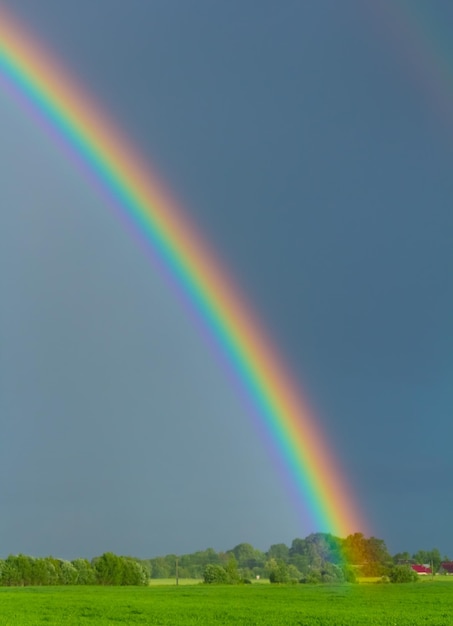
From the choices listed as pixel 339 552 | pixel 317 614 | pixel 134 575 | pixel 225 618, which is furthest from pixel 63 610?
pixel 339 552

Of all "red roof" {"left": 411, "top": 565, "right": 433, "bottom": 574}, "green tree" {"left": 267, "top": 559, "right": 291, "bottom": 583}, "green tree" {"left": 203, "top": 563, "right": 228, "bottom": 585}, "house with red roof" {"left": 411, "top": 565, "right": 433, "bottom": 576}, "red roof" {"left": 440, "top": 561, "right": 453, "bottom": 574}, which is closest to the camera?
"green tree" {"left": 203, "top": 563, "right": 228, "bottom": 585}

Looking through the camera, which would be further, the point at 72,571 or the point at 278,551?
the point at 278,551

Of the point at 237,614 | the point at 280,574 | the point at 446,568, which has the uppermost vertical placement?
the point at 446,568

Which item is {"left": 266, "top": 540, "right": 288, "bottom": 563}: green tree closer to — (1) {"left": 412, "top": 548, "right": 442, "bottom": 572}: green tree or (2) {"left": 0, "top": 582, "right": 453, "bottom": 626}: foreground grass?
(1) {"left": 412, "top": 548, "right": 442, "bottom": 572}: green tree

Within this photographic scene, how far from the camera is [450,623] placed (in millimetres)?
31062

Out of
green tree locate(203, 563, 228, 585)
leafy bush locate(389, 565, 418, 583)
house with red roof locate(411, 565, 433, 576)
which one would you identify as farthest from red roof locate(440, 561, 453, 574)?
green tree locate(203, 563, 228, 585)

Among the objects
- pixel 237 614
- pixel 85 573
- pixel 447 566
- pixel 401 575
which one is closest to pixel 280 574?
pixel 401 575

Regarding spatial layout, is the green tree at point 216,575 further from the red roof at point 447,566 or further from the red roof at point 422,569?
the red roof at point 447,566

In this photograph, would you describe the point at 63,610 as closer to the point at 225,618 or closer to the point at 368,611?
the point at 225,618

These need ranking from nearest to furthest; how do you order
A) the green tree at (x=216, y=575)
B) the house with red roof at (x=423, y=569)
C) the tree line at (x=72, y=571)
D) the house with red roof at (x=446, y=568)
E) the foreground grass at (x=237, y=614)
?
the foreground grass at (x=237, y=614), the tree line at (x=72, y=571), the green tree at (x=216, y=575), the house with red roof at (x=423, y=569), the house with red roof at (x=446, y=568)

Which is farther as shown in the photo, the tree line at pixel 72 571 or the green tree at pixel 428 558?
the green tree at pixel 428 558

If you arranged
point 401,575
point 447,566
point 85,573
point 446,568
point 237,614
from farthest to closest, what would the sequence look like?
point 447,566 < point 446,568 < point 85,573 < point 401,575 < point 237,614

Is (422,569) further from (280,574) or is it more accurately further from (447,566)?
(280,574)

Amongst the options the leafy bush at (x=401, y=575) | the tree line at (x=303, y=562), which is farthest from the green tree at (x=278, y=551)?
the leafy bush at (x=401, y=575)
